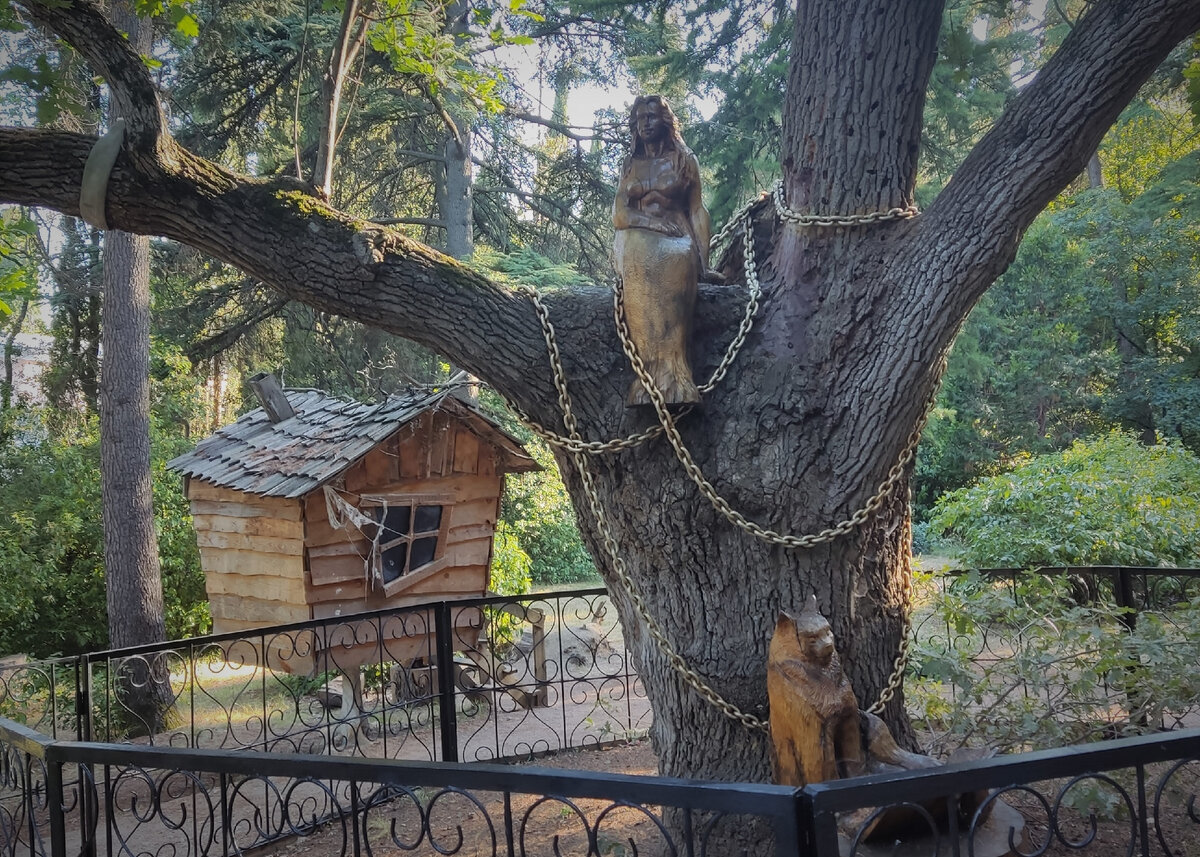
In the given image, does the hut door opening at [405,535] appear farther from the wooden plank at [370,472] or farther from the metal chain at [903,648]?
the metal chain at [903,648]

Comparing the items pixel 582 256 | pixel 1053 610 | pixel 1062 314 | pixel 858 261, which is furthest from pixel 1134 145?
pixel 858 261

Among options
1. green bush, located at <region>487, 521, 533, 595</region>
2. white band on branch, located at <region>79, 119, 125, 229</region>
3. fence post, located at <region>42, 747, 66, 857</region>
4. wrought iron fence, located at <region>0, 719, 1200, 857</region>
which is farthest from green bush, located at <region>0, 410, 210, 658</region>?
fence post, located at <region>42, 747, 66, 857</region>

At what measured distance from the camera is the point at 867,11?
346cm

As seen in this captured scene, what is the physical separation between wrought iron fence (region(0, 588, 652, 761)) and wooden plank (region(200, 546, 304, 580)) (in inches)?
18.8

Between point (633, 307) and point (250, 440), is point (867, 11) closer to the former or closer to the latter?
point (633, 307)

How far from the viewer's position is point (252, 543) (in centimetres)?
657

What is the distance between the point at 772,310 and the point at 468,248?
28.8ft

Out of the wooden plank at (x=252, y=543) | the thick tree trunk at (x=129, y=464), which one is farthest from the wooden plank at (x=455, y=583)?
the thick tree trunk at (x=129, y=464)

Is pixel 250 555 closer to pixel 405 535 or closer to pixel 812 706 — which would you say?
pixel 405 535

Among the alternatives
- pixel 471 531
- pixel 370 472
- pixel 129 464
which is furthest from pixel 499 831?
pixel 129 464

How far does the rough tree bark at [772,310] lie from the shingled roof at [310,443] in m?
2.58

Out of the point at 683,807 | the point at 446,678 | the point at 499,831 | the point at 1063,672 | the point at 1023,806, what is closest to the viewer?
the point at 683,807

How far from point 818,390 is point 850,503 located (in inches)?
18.1

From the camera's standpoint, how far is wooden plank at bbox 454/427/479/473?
22.7 feet
